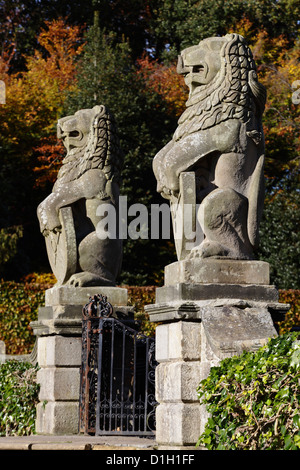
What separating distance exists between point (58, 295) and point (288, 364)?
4624mm

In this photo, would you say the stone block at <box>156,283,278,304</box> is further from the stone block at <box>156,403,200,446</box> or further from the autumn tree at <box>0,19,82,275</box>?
the autumn tree at <box>0,19,82,275</box>

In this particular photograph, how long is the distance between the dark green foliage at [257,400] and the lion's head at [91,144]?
13.8 ft

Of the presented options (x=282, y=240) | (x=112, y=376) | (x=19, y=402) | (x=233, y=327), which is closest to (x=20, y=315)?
(x=19, y=402)

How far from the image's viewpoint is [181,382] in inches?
265

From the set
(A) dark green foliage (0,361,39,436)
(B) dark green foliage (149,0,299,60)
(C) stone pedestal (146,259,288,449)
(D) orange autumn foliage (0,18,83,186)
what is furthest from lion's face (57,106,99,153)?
(B) dark green foliage (149,0,299,60)

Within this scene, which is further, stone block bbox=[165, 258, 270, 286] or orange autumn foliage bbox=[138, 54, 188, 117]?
orange autumn foliage bbox=[138, 54, 188, 117]

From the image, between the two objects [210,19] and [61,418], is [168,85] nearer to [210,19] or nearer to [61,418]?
[210,19]

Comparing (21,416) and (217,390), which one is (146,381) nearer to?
(21,416)

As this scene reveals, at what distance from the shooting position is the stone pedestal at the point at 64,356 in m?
9.30

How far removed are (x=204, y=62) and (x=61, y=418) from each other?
14.6ft

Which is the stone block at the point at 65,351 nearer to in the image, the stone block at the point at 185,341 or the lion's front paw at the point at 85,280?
the lion's front paw at the point at 85,280

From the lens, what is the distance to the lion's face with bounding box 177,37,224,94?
7.48 meters

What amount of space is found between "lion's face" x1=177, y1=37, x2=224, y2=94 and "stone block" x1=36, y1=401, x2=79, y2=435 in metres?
4.12

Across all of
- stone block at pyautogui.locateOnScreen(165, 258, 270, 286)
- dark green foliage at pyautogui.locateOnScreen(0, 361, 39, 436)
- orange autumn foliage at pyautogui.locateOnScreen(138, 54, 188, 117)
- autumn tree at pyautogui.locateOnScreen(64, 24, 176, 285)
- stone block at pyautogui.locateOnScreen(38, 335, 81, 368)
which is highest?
orange autumn foliage at pyautogui.locateOnScreen(138, 54, 188, 117)
